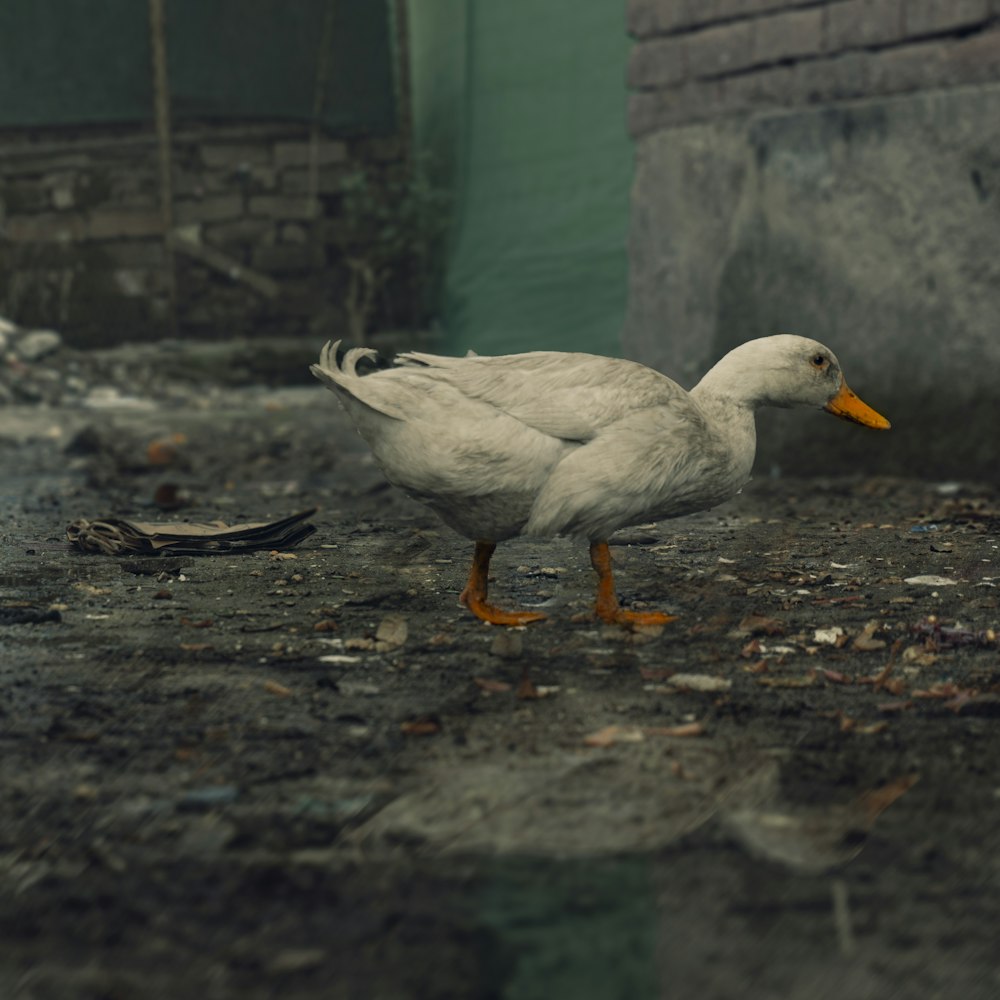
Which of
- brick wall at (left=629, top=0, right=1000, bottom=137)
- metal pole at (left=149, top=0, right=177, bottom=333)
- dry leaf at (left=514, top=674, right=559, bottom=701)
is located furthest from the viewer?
metal pole at (left=149, top=0, right=177, bottom=333)

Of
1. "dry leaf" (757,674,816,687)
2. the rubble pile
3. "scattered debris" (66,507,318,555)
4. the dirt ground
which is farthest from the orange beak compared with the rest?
the rubble pile

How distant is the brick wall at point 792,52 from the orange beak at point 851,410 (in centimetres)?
260

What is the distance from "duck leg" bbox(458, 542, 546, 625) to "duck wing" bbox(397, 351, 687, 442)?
482 millimetres

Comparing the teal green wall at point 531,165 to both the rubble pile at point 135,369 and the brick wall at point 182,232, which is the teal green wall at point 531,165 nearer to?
the brick wall at point 182,232

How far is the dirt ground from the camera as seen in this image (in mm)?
2064

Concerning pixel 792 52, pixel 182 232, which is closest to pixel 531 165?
pixel 182 232

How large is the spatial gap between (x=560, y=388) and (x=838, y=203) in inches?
136

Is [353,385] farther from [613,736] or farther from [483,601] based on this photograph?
[613,736]

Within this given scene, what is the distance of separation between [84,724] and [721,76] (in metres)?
5.15

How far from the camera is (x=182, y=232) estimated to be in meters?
12.9

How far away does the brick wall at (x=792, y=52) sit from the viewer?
6250 millimetres

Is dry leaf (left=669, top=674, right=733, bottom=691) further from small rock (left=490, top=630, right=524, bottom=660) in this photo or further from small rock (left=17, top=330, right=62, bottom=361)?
small rock (left=17, top=330, right=62, bottom=361)

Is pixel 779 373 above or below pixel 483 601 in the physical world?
above

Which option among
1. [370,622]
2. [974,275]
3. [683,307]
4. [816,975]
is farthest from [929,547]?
[816,975]
